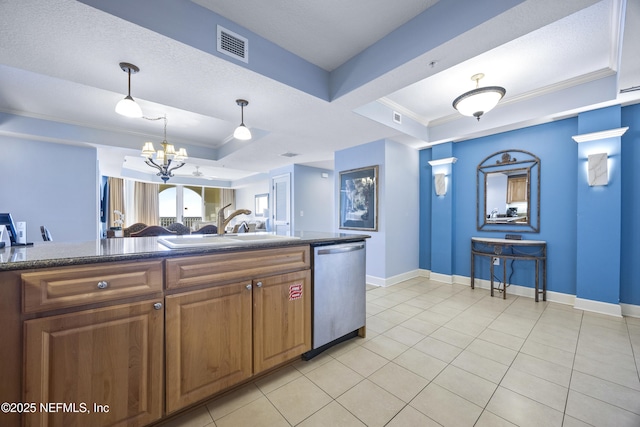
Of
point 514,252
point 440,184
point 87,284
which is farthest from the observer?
point 440,184

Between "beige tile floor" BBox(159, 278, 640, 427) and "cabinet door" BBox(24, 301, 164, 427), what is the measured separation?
31 centimetres

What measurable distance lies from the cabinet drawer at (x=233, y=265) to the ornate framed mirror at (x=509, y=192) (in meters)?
3.38

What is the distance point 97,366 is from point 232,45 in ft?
7.04

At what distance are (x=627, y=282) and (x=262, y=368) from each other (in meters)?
4.13

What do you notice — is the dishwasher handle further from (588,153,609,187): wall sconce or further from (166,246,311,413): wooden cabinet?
(588,153,609,187): wall sconce

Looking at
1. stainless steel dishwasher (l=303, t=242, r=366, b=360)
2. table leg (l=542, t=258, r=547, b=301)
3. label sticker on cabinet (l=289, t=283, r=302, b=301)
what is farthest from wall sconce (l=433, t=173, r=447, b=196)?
label sticker on cabinet (l=289, t=283, r=302, b=301)

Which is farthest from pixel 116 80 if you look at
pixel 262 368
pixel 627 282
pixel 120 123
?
pixel 627 282

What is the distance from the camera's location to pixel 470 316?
283 centimetres

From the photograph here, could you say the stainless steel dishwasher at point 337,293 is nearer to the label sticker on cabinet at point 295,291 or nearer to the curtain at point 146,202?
the label sticker on cabinet at point 295,291

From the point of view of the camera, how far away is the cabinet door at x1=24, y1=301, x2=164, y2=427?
3.33 feet

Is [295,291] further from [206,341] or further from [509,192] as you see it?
[509,192]

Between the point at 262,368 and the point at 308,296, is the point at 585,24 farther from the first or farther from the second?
the point at 262,368

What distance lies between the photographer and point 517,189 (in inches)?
142

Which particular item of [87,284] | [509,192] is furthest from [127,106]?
[509,192]
